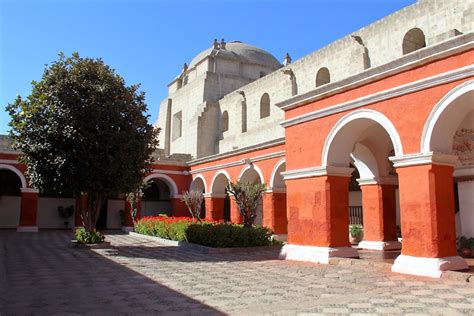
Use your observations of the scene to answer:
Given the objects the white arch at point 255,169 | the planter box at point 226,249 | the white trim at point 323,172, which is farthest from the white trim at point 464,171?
the white arch at point 255,169

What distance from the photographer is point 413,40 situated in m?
16.0

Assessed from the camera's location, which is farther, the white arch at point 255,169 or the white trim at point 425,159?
the white arch at point 255,169

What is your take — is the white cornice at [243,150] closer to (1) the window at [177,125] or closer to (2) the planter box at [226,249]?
(2) the planter box at [226,249]

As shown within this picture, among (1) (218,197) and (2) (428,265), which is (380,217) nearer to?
(2) (428,265)

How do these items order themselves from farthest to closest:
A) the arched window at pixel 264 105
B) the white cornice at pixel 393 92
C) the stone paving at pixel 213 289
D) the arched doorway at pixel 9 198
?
the arched window at pixel 264 105
the arched doorway at pixel 9 198
the white cornice at pixel 393 92
the stone paving at pixel 213 289

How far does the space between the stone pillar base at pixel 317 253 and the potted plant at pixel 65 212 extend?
17653 millimetres

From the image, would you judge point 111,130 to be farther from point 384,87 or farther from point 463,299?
point 463,299

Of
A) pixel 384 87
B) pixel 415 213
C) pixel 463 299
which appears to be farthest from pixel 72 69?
pixel 463 299

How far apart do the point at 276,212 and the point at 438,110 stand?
995 centimetres

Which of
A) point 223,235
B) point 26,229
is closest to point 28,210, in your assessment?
point 26,229

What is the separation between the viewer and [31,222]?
21.3 meters

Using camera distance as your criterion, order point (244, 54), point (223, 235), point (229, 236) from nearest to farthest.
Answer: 1. point (223, 235)
2. point (229, 236)
3. point (244, 54)

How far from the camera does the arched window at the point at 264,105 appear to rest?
2393 cm

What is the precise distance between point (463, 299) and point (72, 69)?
475 inches
